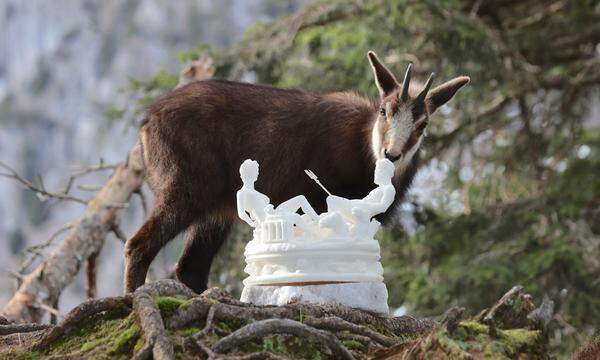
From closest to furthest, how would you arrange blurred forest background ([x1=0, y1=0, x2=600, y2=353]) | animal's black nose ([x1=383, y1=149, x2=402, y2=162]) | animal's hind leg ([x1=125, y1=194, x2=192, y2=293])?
animal's black nose ([x1=383, y1=149, x2=402, y2=162]) < animal's hind leg ([x1=125, y1=194, x2=192, y2=293]) < blurred forest background ([x1=0, y1=0, x2=600, y2=353])

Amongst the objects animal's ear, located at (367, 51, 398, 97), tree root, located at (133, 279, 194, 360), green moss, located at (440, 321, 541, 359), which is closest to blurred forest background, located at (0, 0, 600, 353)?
animal's ear, located at (367, 51, 398, 97)

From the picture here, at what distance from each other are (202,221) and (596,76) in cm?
726

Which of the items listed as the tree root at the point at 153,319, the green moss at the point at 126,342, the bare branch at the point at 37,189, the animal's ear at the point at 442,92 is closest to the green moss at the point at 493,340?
the tree root at the point at 153,319

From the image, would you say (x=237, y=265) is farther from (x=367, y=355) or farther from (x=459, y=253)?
(x=367, y=355)

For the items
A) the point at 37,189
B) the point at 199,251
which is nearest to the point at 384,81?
the point at 199,251

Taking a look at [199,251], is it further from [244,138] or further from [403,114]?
[403,114]

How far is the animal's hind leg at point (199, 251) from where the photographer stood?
23.5ft

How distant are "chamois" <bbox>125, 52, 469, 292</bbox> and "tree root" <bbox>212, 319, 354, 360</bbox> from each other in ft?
8.41

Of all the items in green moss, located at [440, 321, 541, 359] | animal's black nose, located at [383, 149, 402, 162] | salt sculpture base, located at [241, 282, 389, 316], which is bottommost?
green moss, located at [440, 321, 541, 359]

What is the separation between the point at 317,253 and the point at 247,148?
7.81ft

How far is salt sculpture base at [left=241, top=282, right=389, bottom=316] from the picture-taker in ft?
16.1

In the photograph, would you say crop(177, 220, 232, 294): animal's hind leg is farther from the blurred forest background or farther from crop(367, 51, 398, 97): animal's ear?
the blurred forest background

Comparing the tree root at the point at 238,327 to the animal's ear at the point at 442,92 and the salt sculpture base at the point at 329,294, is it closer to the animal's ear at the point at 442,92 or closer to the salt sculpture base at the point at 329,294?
the salt sculpture base at the point at 329,294

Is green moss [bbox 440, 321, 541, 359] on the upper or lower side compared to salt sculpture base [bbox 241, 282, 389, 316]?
lower
